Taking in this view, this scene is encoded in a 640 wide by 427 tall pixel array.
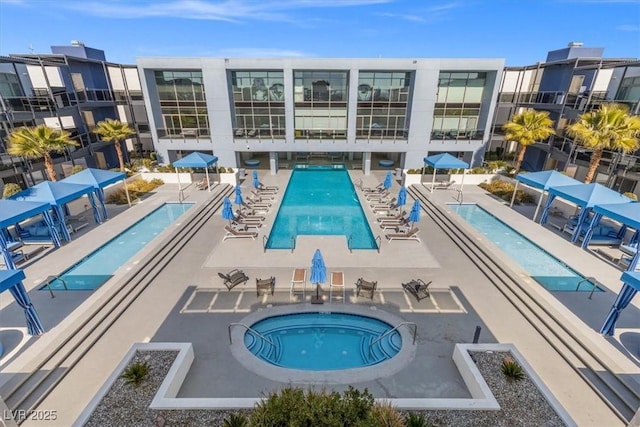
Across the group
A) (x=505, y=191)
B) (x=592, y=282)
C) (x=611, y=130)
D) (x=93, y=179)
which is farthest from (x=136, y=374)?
(x=505, y=191)

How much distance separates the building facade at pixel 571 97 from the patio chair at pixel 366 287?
2041 cm

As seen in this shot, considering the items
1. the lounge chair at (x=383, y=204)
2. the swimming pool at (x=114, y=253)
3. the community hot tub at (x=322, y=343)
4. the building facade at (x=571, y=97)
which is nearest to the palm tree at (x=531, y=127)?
the building facade at (x=571, y=97)

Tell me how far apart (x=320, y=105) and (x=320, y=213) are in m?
12.8

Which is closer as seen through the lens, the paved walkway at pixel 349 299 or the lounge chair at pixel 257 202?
the paved walkway at pixel 349 299

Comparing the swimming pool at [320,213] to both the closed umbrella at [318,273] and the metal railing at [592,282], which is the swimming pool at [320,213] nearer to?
the closed umbrella at [318,273]

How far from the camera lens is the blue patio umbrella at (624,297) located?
25.3 ft

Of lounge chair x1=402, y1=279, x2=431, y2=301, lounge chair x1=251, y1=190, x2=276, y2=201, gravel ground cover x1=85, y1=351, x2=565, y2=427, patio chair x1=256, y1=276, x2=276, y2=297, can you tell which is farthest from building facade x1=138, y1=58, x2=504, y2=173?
gravel ground cover x1=85, y1=351, x2=565, y2=427

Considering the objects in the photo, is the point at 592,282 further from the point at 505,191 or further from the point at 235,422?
the point at 235,422

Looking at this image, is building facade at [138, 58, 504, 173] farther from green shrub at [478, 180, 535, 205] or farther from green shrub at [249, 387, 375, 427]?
green shrub at [249, 387, 375, 427]

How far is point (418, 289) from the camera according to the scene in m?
10.5

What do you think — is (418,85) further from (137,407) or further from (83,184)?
(137,407)

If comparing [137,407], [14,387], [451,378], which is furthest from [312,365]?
[14,387]

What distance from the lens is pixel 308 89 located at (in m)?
26.9

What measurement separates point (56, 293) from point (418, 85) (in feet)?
90.2
